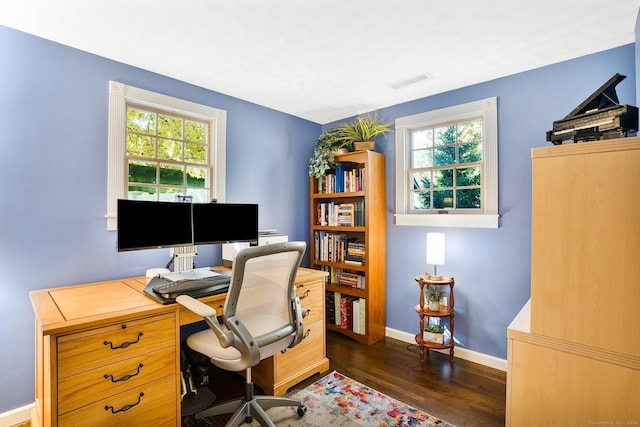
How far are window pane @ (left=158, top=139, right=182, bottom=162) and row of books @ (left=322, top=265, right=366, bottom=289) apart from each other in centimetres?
190

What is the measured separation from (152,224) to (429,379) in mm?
2317

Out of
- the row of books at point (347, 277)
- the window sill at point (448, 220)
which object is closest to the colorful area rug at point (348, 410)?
the row of books at point (347, 277)

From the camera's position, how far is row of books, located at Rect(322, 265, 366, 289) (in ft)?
10.4

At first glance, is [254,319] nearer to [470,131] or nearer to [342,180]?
[342,180]

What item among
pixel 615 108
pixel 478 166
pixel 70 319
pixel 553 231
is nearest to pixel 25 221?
pixel 70 319

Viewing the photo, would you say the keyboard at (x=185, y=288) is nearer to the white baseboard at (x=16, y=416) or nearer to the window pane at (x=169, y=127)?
the white baseboard at (x=16, y=416)

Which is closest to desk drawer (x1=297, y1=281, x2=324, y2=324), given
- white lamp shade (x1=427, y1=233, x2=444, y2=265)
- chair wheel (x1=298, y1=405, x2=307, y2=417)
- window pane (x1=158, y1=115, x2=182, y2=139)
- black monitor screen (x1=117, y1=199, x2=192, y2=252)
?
chair wheel (x1=298, y1=405, x2=307, y2=417)

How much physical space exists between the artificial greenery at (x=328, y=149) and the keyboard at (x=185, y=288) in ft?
5.60

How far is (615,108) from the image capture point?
122 centimetres

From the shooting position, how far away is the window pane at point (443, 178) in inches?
116

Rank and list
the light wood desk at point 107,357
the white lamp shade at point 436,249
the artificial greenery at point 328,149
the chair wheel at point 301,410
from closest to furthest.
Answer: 1. the light wood desk at point 107,357
2. the chair wheel at point 301,410
3. the white lamp shade at point 436,249
4. the artificial greenery at point 328,149

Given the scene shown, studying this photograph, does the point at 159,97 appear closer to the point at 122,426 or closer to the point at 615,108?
the point at 122,426

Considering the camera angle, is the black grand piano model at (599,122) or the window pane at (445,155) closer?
the black grand piano model at (599,122)

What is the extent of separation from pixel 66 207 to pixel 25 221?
0.22 meters
